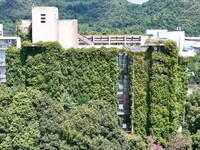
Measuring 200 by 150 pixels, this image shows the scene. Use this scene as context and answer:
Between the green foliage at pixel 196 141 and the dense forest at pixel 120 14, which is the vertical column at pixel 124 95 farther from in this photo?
the dense forest at pixel 120 14

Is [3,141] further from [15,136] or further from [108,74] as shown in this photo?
[108,74]

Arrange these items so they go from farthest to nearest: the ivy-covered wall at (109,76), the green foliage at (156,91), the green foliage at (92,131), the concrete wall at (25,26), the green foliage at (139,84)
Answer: the concrete wall at (25,26) → the green foliage at (139,84) → the green foliage at (156,91) → the ivy-covered wall at (109,76) → the green foliage at (92,131)

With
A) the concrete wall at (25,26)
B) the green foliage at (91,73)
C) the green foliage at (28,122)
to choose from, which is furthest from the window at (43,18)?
the green foliage at (28,122)

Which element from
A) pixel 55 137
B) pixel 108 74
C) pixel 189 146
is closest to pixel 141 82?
pixel 108 74

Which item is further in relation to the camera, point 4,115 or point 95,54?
point 95,54

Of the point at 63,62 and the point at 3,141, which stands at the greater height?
the point at 63,62

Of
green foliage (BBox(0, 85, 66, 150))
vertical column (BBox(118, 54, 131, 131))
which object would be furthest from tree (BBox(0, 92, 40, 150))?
vertical column (BBox(118, 54, 131, 131))

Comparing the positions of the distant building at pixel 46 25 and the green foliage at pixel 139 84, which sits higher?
the distant building at pixel 46 25
